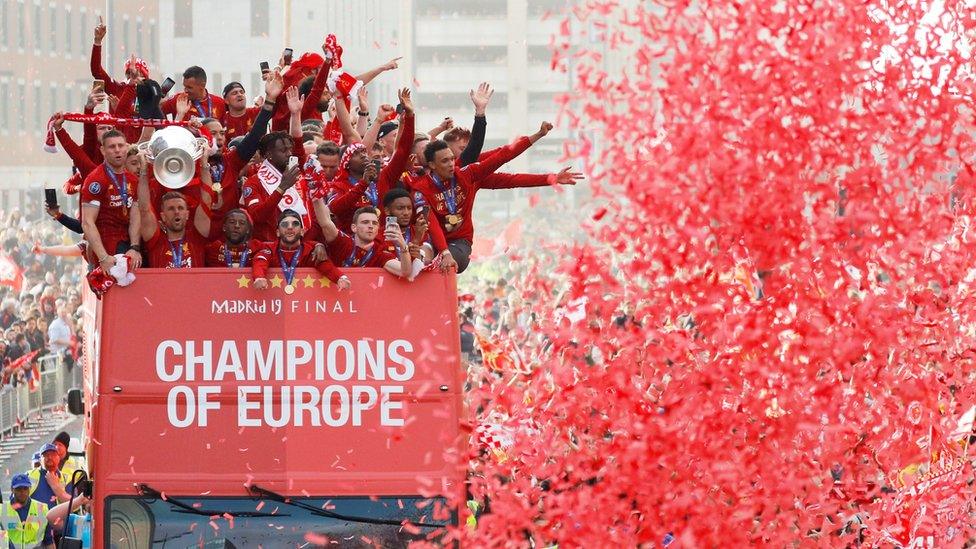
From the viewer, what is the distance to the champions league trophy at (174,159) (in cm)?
1066

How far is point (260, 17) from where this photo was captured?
89000 mm

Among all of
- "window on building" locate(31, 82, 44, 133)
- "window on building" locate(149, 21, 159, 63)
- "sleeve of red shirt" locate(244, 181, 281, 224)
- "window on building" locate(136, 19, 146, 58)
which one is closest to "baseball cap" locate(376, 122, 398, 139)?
"sleeve of red shirt" locate(244, 181, 281, 224)

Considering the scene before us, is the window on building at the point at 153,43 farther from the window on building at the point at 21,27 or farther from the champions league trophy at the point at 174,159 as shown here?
the champions league trophy at the point at 174,159

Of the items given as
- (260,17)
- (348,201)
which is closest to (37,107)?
(260,17)

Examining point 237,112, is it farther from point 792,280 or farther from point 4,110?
point 4,110

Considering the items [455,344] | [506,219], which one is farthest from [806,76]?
[506,219]

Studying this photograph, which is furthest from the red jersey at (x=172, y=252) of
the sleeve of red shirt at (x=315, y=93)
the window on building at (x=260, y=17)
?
the window on building at (x=260, y=17)

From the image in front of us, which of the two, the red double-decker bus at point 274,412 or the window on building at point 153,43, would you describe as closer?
the red double-decker bus at point 274,412

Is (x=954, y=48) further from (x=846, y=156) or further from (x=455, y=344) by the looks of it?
(x=455, y=344)

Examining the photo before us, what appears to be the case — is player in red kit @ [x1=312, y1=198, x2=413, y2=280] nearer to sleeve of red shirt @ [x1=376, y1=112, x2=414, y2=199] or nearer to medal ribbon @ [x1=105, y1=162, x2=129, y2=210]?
sleeve of red shirt @ [x1=376, y1=112, x2=414, y2=199]

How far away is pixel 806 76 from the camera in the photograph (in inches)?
414

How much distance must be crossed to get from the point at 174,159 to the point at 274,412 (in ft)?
6.12

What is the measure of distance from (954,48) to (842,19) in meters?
0.70

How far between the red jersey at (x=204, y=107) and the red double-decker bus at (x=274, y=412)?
393cm
